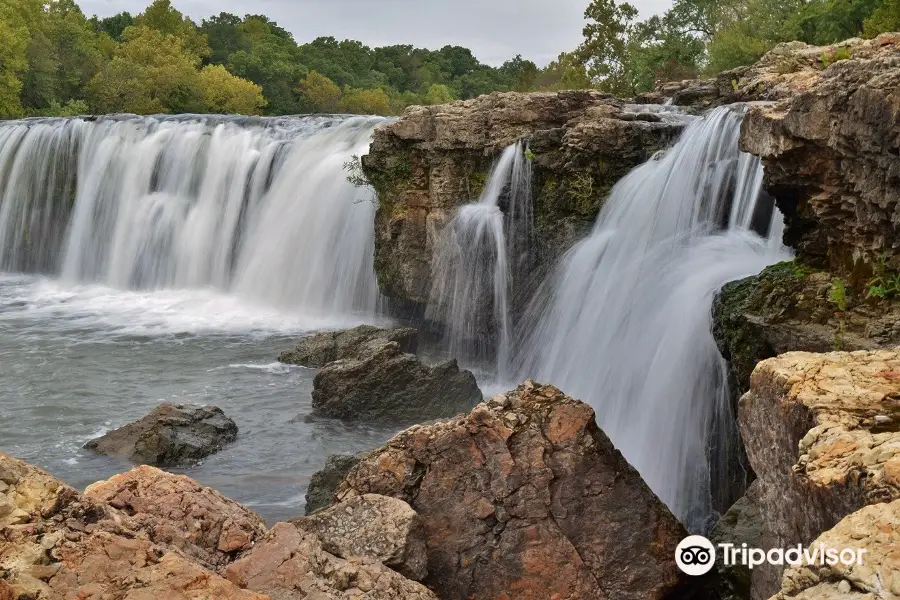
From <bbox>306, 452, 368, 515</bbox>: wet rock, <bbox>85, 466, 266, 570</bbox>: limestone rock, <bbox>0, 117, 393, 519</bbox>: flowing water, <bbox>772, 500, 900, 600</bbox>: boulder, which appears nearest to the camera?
<bbox>772, 500, 900, 600</bbox>: boulder

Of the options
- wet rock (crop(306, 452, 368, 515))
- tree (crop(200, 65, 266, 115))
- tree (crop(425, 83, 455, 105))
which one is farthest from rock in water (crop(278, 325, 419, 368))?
tree (crop(425, 83, 455, 105))

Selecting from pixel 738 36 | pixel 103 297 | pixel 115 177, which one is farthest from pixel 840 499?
pixel 738 36

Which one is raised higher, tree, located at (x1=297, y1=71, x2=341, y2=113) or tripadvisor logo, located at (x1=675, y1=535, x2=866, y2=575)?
tree, located at (x1=297, y1=71, x2=341, y2=113)

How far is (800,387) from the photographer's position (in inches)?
187

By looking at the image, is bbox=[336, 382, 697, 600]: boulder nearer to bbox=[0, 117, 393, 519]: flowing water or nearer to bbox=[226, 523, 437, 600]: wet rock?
bbox=[226, 523, 437, 600]: wet rock

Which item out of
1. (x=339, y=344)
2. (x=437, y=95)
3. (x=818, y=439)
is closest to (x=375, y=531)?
(x=818, y=439)

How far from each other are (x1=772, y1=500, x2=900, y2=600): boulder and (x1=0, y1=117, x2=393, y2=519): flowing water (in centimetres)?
702

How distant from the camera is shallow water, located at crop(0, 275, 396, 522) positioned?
11055 mm

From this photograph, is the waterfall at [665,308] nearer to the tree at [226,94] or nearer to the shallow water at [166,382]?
Answer: the shallow water at [166,382]

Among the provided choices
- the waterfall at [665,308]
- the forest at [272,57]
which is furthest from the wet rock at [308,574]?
the forest at [272,57]

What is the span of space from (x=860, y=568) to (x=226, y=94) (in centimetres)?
4646

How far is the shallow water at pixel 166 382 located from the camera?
36.3 feet

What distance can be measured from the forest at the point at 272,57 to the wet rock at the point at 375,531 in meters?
21.8

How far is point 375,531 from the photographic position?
568cm
